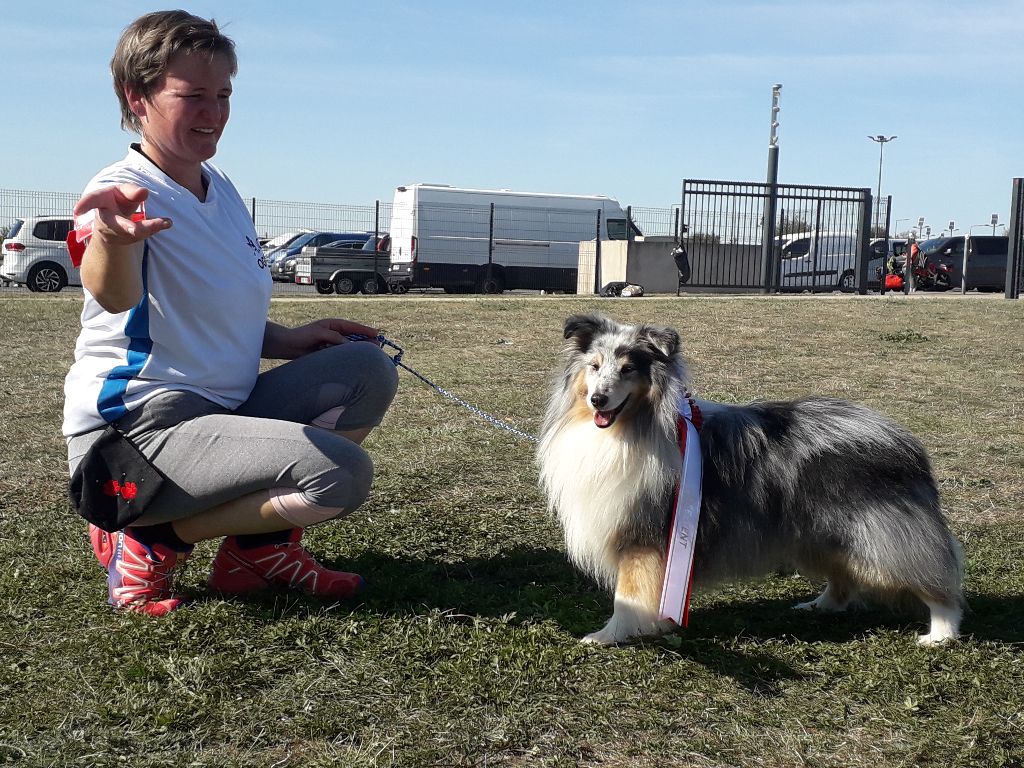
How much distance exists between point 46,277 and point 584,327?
58.8 ft

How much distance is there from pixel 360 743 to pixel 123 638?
0.99m

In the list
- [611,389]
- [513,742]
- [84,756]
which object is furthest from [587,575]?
[84,756]

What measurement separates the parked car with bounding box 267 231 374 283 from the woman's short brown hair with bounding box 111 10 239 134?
69.6 feet

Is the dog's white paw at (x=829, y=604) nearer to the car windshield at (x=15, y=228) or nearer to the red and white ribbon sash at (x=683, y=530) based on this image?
the red and white ribbon sash at (x=683, y=530)

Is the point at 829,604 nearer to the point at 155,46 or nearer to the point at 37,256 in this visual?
the point at 155,46

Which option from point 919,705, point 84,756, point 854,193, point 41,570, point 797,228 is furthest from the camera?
point 797,228

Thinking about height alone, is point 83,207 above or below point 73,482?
above

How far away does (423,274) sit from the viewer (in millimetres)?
23703

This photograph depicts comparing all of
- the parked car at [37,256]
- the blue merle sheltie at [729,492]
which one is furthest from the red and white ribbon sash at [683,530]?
the parked car at [37,256]

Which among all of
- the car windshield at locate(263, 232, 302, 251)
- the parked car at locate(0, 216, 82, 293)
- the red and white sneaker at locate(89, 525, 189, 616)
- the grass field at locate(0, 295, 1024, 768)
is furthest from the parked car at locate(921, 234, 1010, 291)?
the red and white sneaker at locate(89, 525, 189, 616)

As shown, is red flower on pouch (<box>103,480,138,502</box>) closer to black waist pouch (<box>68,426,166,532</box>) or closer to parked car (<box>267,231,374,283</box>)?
black waist pouch (<box>68,426,166,532</box>)

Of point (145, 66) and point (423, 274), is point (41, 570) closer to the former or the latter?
point (145, 66)

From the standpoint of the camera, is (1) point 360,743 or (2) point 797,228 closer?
(1) point 360,743

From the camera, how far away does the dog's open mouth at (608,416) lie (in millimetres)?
3307
